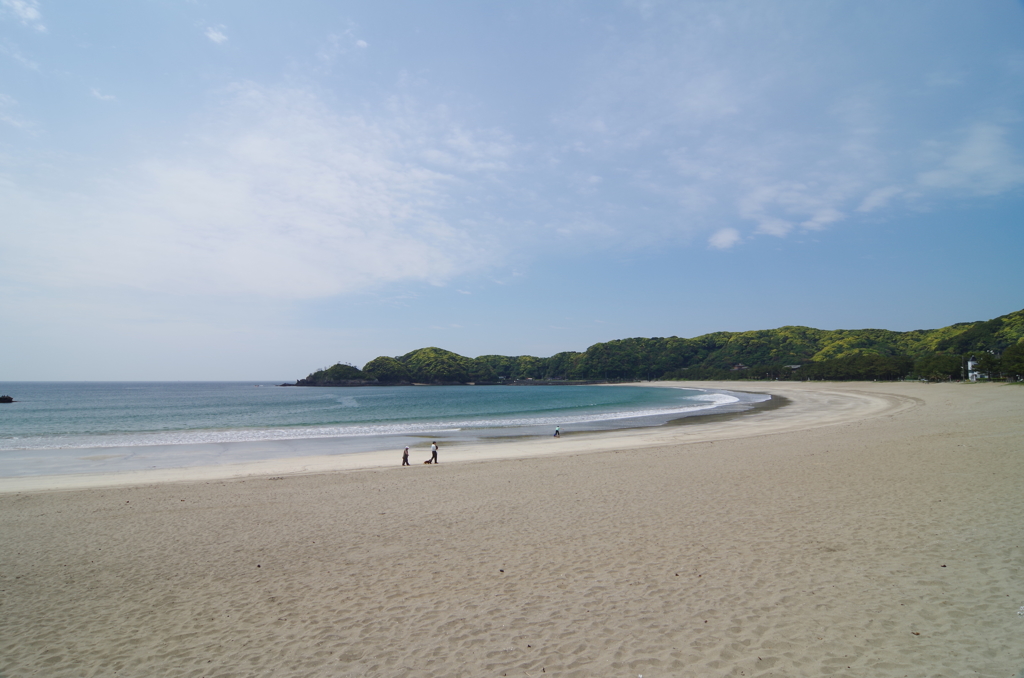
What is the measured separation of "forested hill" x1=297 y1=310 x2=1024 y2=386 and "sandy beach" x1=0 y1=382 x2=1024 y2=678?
70976mm

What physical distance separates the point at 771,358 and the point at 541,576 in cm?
16370

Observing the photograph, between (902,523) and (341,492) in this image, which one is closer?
(902,523)

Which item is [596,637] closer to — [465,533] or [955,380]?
[465,533]

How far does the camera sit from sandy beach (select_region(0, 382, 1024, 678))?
16.1 feet

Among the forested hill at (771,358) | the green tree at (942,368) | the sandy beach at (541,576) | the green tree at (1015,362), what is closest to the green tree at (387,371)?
the forested hill at (771,358)

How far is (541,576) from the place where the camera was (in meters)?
6.89

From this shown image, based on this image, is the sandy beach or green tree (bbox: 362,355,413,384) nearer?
the sandy beach

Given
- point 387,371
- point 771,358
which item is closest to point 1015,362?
point 771,358

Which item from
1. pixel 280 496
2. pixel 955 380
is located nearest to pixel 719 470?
pixel 280 496

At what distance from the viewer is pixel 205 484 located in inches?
598

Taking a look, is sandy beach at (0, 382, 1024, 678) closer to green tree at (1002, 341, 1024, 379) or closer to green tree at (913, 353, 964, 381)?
green tree at (1002, 341, 1024, 379)

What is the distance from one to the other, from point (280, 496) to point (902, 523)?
45.5 ft

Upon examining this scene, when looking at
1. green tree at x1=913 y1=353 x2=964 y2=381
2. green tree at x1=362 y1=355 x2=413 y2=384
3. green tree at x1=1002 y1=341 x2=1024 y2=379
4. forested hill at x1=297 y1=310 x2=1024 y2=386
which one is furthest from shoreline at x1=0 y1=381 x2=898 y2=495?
green tree at x1=362 y1=355 x2=413 y2=384

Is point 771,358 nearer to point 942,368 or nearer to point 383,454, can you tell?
point 942,368
